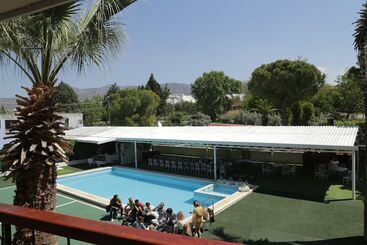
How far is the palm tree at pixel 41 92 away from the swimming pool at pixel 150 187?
9.36 metres

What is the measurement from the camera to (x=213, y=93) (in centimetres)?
6234

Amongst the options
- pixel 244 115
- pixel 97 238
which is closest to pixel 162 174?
pixel 97 238

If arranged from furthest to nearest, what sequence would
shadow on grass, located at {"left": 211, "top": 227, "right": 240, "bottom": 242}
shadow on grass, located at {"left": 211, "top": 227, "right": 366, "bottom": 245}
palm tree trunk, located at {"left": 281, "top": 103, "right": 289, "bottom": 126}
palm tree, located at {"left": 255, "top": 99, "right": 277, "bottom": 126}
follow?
1. palm tree, located at {"left": 255, "top": 99, "right": 277, "bottom": 126}
2. palm tree trunk, located at {"left": 281, "top": 103, "right": 289, "bottom": 126}
3. shadow on grass, located at {"left": 211, "top": 227, "right": 240, "bottom": 242}
4. shadow on grass, located at {"left": 211, "top": 227, "right": 366, "bottom": 245}

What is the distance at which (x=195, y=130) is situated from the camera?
24219 millimetres

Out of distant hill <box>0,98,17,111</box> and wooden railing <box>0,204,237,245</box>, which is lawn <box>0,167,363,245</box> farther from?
wooden railing <box>0,204,237,245</box>

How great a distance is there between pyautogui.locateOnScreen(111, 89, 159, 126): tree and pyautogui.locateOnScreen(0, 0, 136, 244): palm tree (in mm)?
42926

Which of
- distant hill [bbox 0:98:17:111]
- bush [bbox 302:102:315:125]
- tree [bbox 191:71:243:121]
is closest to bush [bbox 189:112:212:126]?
tree [bbox 191:71:243:121]

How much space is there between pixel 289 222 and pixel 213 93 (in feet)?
169

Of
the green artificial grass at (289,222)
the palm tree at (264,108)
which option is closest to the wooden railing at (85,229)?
the green artificial grass at (289,222)

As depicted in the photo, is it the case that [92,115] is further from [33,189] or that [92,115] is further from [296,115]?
[33,189]

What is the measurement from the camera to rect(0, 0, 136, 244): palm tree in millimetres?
5949

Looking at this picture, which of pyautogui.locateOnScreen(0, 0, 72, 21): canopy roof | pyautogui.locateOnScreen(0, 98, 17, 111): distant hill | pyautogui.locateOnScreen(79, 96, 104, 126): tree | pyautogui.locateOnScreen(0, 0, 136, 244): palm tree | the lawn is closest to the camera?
pyautogui.locateOnScreen(0, 0, 72, 21): canopy roof

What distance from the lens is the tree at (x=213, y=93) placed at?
6234cm

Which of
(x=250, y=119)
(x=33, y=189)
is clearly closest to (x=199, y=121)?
(x=250, y=119)
